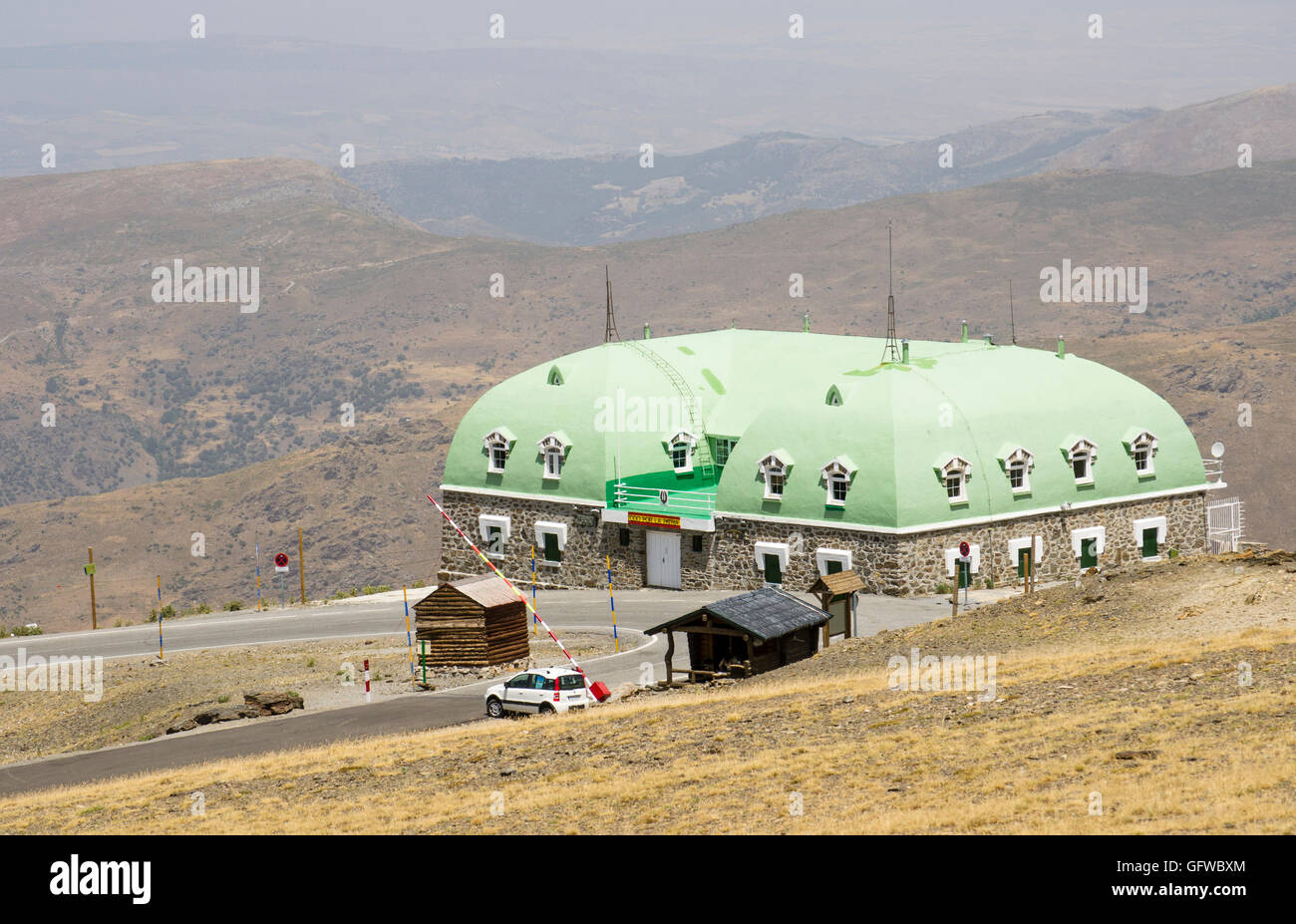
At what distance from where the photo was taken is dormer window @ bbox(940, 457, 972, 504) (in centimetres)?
6006

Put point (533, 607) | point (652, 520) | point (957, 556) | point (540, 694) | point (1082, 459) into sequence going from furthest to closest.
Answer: point (652, 520)
point (1082, 459)
point (957, 556)
point (533, 607)
point (540, 694)

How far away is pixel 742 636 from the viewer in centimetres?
4375

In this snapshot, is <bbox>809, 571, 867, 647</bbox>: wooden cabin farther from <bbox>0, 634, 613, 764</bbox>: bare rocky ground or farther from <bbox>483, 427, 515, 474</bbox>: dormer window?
<bbox>483, 427, 515, 474</bbox>: dormer window

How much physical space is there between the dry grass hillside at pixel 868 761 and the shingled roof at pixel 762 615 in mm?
2153

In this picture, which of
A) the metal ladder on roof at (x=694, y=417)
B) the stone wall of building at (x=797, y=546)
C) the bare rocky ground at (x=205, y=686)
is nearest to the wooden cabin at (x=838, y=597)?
the bare rocky ground at (x=205, y=686)

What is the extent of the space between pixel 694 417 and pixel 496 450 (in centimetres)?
889

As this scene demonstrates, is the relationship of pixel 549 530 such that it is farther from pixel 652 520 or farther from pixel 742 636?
pixel 742 636

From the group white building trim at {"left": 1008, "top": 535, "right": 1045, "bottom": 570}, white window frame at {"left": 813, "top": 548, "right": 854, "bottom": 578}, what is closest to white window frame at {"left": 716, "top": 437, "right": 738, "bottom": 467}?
white window frame at {"left": 813, "top": 548, "right": 854, "bottom": 578}

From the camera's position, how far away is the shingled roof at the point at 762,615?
142 feet

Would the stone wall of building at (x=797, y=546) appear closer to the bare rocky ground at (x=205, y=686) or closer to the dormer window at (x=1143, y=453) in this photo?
the dormer window at (x=1143, y=453)

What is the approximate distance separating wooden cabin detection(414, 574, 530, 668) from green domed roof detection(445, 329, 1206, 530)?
48.6 ft

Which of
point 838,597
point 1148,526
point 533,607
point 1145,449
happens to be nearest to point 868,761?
point 838,597

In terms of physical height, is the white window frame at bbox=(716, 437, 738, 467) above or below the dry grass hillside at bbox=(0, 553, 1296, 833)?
above
